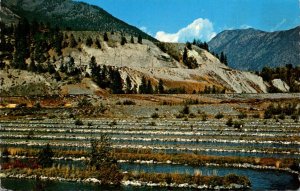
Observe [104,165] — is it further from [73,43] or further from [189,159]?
[73,43]

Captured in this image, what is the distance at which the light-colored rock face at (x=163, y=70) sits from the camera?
166750 millimetres

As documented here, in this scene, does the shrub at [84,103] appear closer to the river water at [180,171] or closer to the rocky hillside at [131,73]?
the rocky hillside at [131,73]

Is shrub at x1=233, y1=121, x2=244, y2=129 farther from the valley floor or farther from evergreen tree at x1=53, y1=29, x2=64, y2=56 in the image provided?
evergreen tree at x1=53, y1=29, x2=64, y2=56

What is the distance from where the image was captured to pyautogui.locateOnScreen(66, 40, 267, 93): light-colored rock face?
167 metres

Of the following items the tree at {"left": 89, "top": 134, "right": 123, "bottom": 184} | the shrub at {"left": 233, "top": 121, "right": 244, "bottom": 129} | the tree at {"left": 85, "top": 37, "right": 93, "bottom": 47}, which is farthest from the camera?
the tree at {"left": 85, "top": 37, "right": 93, "bottom": 47}

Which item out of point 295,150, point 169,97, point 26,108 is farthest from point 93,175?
point 169,97

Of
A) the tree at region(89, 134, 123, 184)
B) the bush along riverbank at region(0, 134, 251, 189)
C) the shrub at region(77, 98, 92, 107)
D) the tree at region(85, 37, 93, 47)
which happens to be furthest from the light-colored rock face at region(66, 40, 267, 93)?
the tree at region(89, 134, 123, 184)

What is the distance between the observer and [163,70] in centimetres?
17512

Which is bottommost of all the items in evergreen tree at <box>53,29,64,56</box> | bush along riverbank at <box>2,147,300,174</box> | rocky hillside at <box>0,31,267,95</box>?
bush along riverbank at <box>2,147,300,174</box>

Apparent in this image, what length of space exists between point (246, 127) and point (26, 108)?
41.9 meters

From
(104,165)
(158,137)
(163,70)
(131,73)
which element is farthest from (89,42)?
(104,165)

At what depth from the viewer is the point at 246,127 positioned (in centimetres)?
6512

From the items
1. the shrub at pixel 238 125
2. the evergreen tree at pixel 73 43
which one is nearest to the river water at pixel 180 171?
the shrub at pixel 238 125

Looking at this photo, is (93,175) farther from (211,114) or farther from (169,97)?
(169,97)
